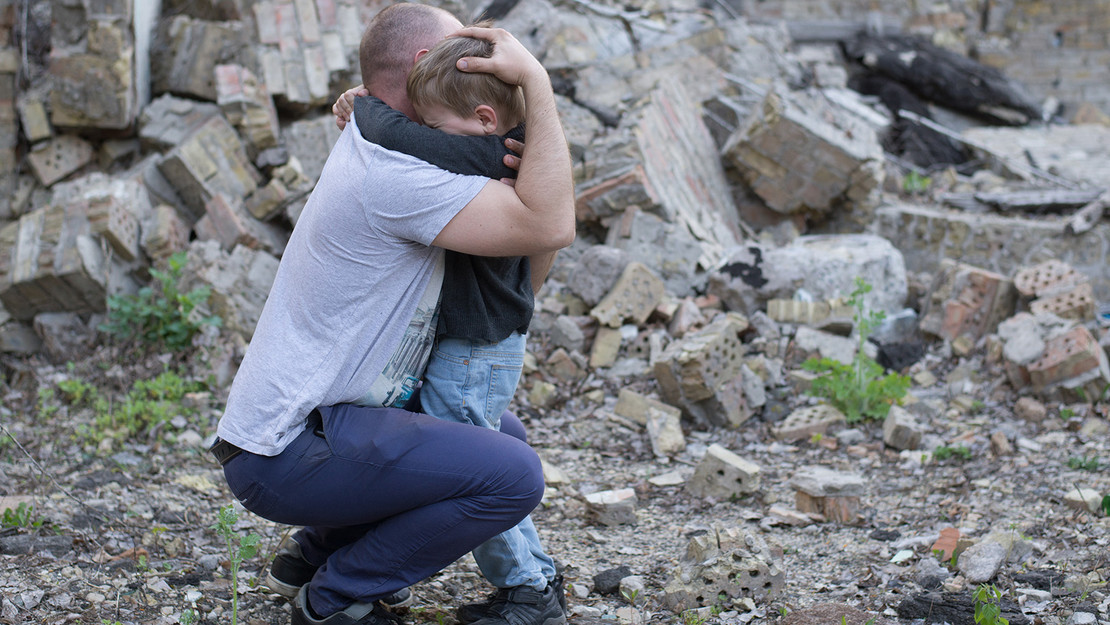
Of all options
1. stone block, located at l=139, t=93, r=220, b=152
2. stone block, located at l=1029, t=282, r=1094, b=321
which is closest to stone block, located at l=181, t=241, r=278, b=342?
stone block, located at l=139, t=93, r=220, b=152

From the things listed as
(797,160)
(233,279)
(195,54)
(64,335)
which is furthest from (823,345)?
(195,54)

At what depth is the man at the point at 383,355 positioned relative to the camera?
1963 mm

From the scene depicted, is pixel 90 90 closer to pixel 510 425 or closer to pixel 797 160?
pixel 510 425

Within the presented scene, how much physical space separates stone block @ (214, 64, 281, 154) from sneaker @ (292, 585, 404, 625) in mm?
4704

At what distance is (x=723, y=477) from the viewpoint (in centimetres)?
362

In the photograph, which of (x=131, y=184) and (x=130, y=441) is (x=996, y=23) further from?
(x=130, y=441)

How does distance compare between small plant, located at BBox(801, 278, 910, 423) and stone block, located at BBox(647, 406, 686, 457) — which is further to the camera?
small plant, located at BBox(801, 278, 910, 423)

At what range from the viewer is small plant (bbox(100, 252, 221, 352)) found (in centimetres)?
501

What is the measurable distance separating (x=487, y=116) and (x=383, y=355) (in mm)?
620

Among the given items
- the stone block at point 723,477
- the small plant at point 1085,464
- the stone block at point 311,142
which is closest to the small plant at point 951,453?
the small plant at point 1085,464

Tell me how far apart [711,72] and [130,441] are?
6.73 m

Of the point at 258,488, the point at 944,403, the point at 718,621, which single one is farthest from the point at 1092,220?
the point at 258,488

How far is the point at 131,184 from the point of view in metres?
5.78

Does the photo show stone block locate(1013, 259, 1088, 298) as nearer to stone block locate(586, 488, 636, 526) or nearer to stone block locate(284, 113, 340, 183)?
stone block locate(586, 488, 636, 526)
